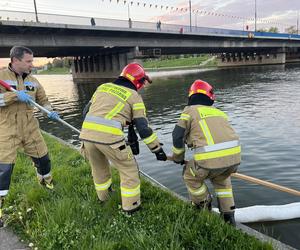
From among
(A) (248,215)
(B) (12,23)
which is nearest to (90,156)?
(A) (248,215)

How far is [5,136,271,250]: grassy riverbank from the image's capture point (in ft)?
11.0

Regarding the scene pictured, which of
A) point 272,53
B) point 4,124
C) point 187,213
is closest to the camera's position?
point 187,213

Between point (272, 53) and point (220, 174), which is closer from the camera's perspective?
point (220, 174)

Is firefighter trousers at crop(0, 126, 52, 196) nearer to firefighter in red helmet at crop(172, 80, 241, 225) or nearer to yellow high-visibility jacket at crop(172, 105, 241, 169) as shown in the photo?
firefighter in red helmet at crop(172, 80, 241, 225)

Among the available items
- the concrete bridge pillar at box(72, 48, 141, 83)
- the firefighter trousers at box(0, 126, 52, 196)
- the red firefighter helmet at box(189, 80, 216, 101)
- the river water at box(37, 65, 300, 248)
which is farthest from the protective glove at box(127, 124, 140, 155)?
the concrete bridge pillar at box(72, 48, 141, 83)

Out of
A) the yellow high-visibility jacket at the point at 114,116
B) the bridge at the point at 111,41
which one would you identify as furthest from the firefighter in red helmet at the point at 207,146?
the bridge at the point at 111,41

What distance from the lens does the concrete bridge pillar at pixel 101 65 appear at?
136ft

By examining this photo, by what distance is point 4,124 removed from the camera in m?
4.38

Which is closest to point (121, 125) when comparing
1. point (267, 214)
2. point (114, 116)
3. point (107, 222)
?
point (114, 116)

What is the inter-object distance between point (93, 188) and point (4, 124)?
66.1 inches

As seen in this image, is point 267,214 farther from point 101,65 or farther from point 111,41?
point 101,65

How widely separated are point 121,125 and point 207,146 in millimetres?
1144

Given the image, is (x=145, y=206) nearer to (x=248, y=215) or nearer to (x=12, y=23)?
(x=248, y=215)

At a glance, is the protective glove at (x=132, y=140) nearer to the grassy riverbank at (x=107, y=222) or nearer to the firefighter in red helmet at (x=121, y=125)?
the firefighter in red helmet at (x=121, y=125)
